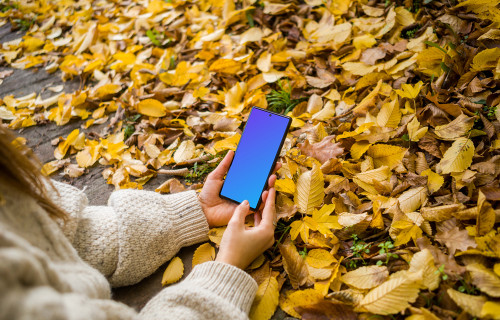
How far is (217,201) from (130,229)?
41cm

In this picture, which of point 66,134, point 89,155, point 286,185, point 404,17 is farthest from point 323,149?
point 66,134

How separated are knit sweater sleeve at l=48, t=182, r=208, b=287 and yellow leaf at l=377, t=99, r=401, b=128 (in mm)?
928

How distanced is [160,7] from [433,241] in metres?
2.76

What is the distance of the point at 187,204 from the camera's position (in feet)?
4.81

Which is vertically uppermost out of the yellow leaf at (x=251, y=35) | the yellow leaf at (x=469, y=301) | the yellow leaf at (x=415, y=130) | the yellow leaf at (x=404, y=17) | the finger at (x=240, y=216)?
the yellow leaf at (x=404, y=17)

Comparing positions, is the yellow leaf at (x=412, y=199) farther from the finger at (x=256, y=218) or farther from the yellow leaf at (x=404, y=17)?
the yellow leaf at (x=404, y=17)

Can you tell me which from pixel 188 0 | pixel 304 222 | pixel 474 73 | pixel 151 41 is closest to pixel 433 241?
pixel 304 222

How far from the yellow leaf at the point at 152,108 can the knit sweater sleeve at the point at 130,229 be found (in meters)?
0.77

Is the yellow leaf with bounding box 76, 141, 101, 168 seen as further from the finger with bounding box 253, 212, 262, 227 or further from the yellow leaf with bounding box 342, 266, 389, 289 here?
the yellow leaf with bounding box 342, 266, 389, 289

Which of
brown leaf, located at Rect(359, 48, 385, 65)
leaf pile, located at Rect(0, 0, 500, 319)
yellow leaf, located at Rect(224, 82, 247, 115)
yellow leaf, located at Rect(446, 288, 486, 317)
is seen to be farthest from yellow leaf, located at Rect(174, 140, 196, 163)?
yellow leaf, located at Rect(446, 288, 486, 317)

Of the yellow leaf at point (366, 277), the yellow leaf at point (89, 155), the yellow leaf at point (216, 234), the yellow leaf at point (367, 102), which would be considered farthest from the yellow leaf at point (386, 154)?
the yellow leaf at point (89, 155)

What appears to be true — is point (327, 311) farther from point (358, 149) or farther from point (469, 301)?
point (358, 149)

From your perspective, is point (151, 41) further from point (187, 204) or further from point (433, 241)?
point (433, 241)

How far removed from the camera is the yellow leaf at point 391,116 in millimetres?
1521
